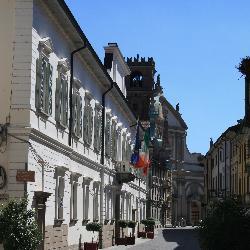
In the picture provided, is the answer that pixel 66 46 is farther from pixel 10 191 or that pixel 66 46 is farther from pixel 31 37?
pixel 10 191

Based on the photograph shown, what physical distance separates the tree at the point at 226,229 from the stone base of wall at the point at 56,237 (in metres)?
5.00

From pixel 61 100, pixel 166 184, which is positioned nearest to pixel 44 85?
pixel 61 100

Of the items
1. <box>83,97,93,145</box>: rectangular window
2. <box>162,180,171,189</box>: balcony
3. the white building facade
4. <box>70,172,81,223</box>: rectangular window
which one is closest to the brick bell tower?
<box>162,180,171,189</box>: balcony

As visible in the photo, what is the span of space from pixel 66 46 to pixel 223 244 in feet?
32.7

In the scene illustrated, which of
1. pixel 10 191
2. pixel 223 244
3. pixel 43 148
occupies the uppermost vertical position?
pixel 43 148

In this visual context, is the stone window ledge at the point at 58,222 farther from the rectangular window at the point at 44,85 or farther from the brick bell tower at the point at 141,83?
the brick bell tower at the point at 141,83

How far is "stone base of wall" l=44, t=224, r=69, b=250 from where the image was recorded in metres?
23.4

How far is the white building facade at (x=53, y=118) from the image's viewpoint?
21.0m

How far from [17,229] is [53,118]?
24.1 ft

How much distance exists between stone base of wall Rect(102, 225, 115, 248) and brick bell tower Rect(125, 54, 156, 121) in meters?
73.7

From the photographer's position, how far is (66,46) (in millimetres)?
27250

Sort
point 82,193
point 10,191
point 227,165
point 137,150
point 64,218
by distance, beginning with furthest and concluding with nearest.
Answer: point 227,165 → point 137,150 → point 82,193 → point 64,218 → point 10,191

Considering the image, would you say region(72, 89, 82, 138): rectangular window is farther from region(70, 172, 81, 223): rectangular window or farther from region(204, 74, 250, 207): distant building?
region(204, 74, 250, 207): distant building

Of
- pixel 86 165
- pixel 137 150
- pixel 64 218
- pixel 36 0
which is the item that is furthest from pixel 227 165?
pixel 36 0
